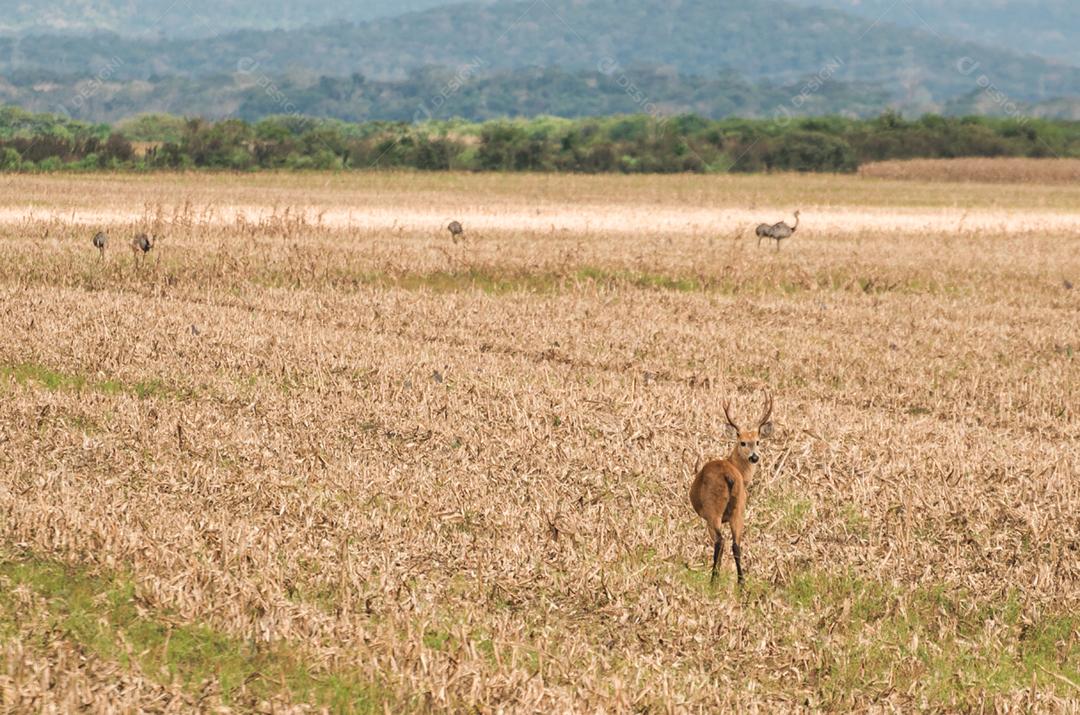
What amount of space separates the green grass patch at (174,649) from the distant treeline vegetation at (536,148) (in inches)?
2276

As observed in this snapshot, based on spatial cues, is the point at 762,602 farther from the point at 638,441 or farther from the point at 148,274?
the point at 148,274

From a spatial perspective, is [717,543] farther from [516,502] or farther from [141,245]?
[141,245]

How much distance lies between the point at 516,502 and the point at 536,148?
74.0 meters

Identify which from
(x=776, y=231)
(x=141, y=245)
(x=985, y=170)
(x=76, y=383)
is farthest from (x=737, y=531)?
(x=985, y=170)

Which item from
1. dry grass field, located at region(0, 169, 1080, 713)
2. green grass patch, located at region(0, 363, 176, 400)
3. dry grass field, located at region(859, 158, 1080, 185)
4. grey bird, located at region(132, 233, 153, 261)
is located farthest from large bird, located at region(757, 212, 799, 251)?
dry grass field, located at region(859, 158, 1080, 185)

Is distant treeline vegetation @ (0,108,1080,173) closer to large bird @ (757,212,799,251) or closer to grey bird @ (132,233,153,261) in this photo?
grey bird @ (132,233,153,261)

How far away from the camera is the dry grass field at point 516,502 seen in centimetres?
579

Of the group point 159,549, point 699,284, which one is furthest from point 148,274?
point 159,549

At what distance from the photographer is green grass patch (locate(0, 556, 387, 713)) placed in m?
5.47

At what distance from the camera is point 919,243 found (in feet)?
104

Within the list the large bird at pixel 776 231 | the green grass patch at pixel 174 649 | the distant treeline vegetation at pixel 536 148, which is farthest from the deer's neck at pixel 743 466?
the distant treeline vegetation at pixel 536 148

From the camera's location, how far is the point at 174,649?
583cm

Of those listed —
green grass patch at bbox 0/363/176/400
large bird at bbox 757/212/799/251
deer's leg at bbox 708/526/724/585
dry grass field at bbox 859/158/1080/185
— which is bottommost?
green grass patch at bbox 0/363/176/400

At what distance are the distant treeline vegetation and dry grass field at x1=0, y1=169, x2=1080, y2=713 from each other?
152 feet
